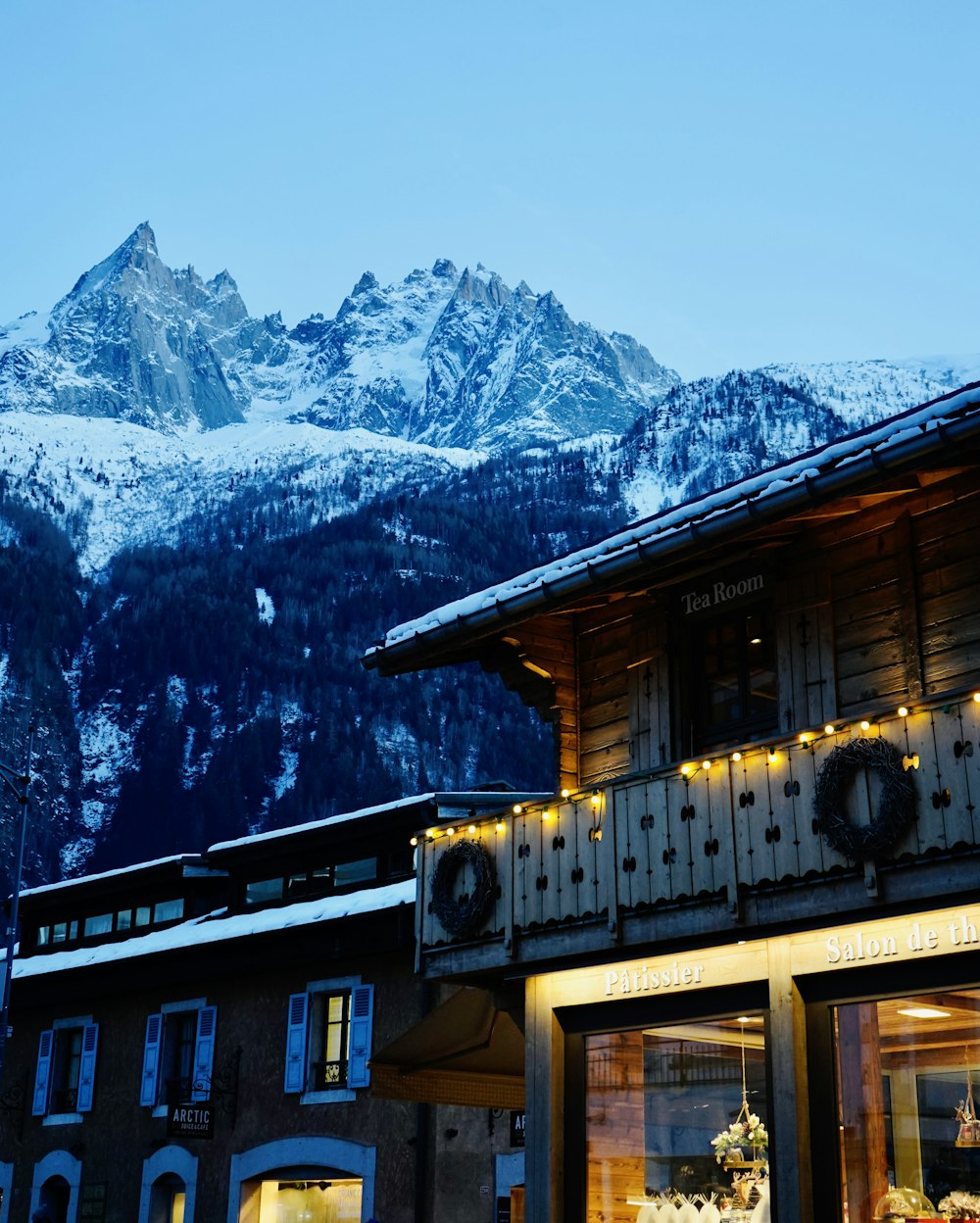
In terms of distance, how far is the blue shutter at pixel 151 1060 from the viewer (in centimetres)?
2881

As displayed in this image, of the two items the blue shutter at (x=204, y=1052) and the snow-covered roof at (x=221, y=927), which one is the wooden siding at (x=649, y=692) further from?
the blue shutter at (x=204, y=1052)

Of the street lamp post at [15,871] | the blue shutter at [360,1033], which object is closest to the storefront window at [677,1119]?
the blue shutter at [360,1033]

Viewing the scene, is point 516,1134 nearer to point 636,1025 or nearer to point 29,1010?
point 636,1025

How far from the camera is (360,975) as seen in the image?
26.1m

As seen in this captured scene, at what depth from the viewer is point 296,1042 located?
2652 cm

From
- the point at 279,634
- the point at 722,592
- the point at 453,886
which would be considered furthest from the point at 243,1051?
the point at 279,634

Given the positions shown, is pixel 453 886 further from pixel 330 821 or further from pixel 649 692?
pixel 330 821

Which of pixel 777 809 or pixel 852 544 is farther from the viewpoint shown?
pixel 852 544

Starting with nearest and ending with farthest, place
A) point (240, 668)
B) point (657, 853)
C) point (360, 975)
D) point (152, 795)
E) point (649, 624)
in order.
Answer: point (657, 853)
point (649, 624)
point (360, 975)
point (152, 795)
point (240, 668)

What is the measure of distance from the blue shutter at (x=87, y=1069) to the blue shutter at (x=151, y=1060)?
1.65m

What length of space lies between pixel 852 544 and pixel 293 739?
397 ft

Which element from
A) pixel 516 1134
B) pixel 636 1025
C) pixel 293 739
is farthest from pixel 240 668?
pixel 636 1025

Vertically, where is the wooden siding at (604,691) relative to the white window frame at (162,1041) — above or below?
above

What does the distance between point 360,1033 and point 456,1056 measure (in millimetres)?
8059
